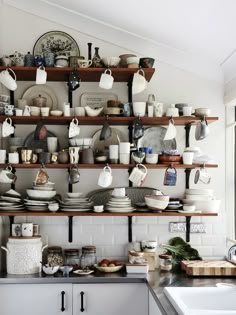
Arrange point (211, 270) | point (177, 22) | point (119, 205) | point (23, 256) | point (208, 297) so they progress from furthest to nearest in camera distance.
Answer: point (119, 205) → point (23, 256) → point (211, 270) → point (177, 22) → point (208, 297)

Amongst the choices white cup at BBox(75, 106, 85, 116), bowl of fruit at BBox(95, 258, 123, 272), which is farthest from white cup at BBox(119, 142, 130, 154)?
bowl of fruit at BBox(95, 258, 123, 272)

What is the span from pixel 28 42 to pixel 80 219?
4.80ft

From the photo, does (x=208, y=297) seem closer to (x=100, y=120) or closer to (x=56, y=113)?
(x=100, y=120)

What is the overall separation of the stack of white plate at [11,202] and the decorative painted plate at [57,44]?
3.71 ft

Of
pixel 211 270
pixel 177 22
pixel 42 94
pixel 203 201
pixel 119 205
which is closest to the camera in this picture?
pixel 177 22

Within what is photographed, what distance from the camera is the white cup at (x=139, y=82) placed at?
12.2ft

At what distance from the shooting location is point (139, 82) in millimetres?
3738

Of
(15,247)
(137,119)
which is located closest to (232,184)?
(137,119)

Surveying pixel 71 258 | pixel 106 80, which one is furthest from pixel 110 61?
pixel 71 258

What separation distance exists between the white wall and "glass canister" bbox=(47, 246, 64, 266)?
5.5 inches

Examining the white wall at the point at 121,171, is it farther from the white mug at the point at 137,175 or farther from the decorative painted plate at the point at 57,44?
the white mug at the point at 137,175

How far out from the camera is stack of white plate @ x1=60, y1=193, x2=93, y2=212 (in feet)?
12.2

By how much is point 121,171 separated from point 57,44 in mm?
1129

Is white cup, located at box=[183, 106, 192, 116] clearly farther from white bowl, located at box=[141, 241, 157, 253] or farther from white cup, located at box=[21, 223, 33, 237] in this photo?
white cup, located at box=[21, 223, 33, 237]
